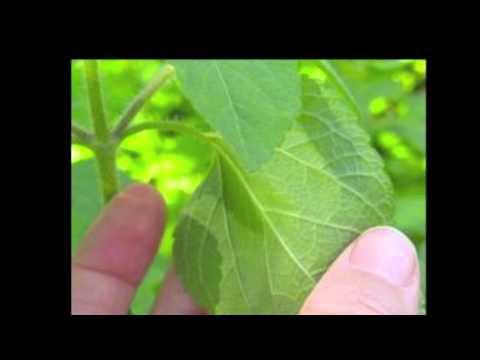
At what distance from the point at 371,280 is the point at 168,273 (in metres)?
0.59

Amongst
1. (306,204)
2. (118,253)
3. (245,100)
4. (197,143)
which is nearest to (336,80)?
(306,204)

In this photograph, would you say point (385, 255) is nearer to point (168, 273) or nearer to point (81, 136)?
point (81, 136)

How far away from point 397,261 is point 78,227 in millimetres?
705

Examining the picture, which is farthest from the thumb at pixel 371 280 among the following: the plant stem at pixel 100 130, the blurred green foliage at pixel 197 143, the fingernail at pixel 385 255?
the blurred green foliage at pixel 197 143

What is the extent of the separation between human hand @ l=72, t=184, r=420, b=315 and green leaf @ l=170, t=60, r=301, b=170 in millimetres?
222

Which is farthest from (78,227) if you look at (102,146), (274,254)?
(274,254)

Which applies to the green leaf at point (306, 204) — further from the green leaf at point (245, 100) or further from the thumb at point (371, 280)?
the green leaf at point (245, 100)

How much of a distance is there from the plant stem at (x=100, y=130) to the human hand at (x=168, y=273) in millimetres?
129

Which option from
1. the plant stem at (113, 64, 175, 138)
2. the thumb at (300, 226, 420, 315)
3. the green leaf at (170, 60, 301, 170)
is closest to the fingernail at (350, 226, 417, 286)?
the thumb at (300, 226, 420, 315)

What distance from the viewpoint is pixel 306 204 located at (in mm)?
1066

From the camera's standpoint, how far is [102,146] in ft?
3.58
